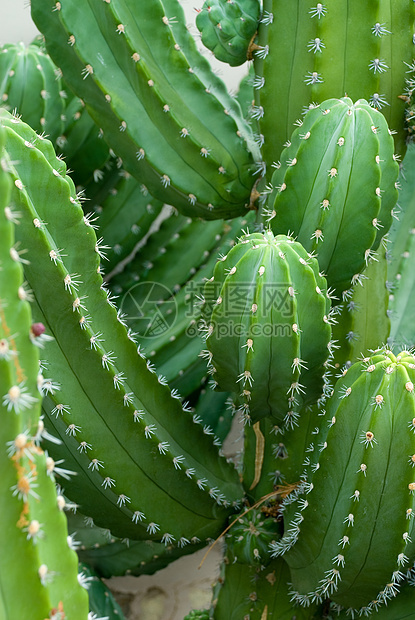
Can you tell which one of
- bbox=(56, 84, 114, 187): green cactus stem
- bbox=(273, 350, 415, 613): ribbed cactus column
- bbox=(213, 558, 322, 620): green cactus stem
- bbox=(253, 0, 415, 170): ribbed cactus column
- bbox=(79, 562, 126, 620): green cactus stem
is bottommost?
bbox=(79, 562, 126, 620): green cactus stem

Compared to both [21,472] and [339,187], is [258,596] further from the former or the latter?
[21,472]

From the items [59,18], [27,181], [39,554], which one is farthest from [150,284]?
[39,554]

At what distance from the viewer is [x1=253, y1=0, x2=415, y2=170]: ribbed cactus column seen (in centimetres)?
180

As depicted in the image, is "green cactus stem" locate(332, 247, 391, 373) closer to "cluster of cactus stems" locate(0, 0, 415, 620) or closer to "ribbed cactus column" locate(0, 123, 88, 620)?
"cluster of cactus stems" locate(0, 0, 415, 620)

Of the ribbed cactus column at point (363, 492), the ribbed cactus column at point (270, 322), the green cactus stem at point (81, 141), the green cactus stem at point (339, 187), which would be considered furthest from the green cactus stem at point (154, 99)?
the ribbed cactus column at point (363, 492)

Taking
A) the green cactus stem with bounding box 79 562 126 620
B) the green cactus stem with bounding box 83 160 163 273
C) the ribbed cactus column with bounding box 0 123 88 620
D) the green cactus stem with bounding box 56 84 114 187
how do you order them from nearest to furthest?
the ribbed cactus column with bounding box 0 123 88 620 < the green cactus stem with bounding box 79 562 126 620 < the green cactus stem with bounding box 56 84 114 187 < the green cactus stem with bounding box 83 160 163 273

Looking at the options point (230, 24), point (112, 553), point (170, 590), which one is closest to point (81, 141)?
point (230, 24)

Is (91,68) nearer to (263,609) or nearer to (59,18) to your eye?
(59,18)

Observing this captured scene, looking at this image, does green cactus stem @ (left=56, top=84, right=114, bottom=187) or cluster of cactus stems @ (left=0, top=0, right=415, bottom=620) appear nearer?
cluster of cactus stems @ (left=0, top=0, right=415, bottom=620)

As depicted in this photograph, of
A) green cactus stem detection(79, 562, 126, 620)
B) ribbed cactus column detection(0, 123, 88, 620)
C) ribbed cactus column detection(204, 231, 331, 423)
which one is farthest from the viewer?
green cactus stem detection(79, 562, 126, 620)

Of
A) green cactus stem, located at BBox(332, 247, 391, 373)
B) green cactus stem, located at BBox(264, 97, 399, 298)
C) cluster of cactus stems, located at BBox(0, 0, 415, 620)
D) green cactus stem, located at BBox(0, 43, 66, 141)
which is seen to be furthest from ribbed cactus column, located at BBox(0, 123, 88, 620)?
green cactus stem, located at BBox(0, 43, 66, 141)

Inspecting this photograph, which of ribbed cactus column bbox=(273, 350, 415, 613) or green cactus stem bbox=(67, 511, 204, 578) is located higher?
ribbed cactus column bbox=(273, 350, 415, 613)

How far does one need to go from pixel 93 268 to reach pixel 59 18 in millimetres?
796

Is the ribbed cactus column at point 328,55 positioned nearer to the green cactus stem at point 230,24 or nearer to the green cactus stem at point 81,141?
the green cactus stem at point 230,24
